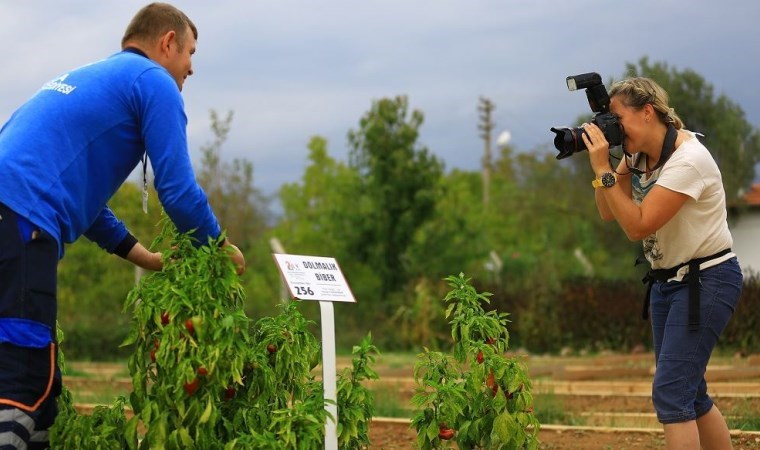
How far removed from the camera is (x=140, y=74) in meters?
3.93

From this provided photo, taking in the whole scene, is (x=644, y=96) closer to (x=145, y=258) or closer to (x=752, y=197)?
(x=145, y=258)

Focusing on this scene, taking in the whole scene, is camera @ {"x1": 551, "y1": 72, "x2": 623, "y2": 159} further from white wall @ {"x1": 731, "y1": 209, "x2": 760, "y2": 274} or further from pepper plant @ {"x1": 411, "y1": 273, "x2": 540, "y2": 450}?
white wall @ {"x1": 731, "y1": 209, "x2": 760, "y2": 274}

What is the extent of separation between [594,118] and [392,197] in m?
17.3

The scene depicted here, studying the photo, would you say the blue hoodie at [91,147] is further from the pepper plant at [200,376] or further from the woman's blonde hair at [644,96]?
the woman's blonde hair at [644,96]

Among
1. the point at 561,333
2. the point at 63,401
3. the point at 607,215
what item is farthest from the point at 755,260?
the point at 63,401

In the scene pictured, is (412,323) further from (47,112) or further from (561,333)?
(47,112)

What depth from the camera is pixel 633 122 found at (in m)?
4.78

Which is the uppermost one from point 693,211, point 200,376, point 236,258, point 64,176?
point 64,176

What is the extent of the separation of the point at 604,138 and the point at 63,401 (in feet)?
8.89

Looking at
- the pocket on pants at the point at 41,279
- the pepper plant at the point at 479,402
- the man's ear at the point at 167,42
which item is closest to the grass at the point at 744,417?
the pepper plant at the point at 479,402

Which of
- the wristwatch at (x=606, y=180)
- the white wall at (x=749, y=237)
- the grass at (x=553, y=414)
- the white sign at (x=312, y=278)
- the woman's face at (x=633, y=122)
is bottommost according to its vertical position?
the grass at (x=553, y=414)

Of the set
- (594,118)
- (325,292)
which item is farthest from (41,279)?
(594,118)

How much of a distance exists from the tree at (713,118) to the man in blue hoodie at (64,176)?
2184 cm

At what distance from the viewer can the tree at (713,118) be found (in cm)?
2441
